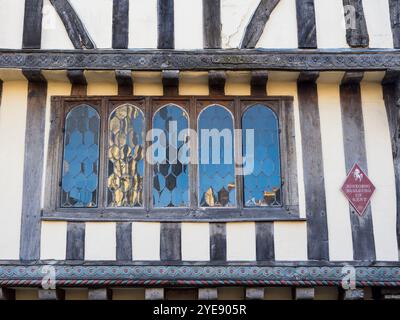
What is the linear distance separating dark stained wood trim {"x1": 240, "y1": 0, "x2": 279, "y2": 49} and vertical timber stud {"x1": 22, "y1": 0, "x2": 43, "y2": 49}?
85.6 inches

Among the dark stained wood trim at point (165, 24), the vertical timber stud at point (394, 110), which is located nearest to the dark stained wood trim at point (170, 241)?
the dark stained wood trim at point (165, 24)

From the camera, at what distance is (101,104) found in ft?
24.6

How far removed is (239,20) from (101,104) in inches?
68.7

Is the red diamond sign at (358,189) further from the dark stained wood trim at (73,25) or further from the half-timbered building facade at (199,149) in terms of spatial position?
the dark stained wood trim at (73,25)

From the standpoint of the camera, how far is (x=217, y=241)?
7098 mm

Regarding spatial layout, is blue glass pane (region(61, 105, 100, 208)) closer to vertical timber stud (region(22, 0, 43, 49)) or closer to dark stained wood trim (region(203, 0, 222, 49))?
vertical timber stud (region(22, 0, 43, 49))

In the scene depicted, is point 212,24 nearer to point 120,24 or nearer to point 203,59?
point 203,59

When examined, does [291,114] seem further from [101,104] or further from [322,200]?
[101,104]

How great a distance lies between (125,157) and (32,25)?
5.71 ft

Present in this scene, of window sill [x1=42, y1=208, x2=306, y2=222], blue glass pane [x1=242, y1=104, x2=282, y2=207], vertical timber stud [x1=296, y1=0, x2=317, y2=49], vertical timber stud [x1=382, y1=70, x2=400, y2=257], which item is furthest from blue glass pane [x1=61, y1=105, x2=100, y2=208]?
vertical timber stud [x1=382, y1=70, x2=400, y2=257]

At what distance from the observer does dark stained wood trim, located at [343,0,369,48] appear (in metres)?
7.49

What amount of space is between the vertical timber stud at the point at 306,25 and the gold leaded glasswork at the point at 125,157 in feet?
6.25
